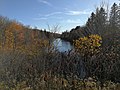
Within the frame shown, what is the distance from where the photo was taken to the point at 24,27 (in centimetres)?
6297

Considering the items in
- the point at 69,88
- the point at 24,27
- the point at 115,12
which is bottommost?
the point at 69,88

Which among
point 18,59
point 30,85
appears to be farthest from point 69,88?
point 18,59

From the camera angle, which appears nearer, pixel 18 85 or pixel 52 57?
pixel 18 85

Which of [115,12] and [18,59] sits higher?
[115,12]

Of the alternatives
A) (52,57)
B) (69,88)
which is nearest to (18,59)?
(52,57)

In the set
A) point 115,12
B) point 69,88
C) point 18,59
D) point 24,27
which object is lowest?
point 69,88

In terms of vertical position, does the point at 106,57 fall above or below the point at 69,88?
above

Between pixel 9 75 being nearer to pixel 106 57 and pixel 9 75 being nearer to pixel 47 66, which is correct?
pixel 47 66

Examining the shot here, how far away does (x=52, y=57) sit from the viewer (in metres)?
8.28

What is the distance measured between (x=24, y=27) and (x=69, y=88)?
58.3 m

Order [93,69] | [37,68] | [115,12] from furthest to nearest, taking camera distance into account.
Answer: [115,12] → [93,69] → [37,68]

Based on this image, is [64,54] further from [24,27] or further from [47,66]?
[24,27]

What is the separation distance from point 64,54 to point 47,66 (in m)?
1.33

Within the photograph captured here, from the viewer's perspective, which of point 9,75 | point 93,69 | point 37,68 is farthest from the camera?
point 93,69
